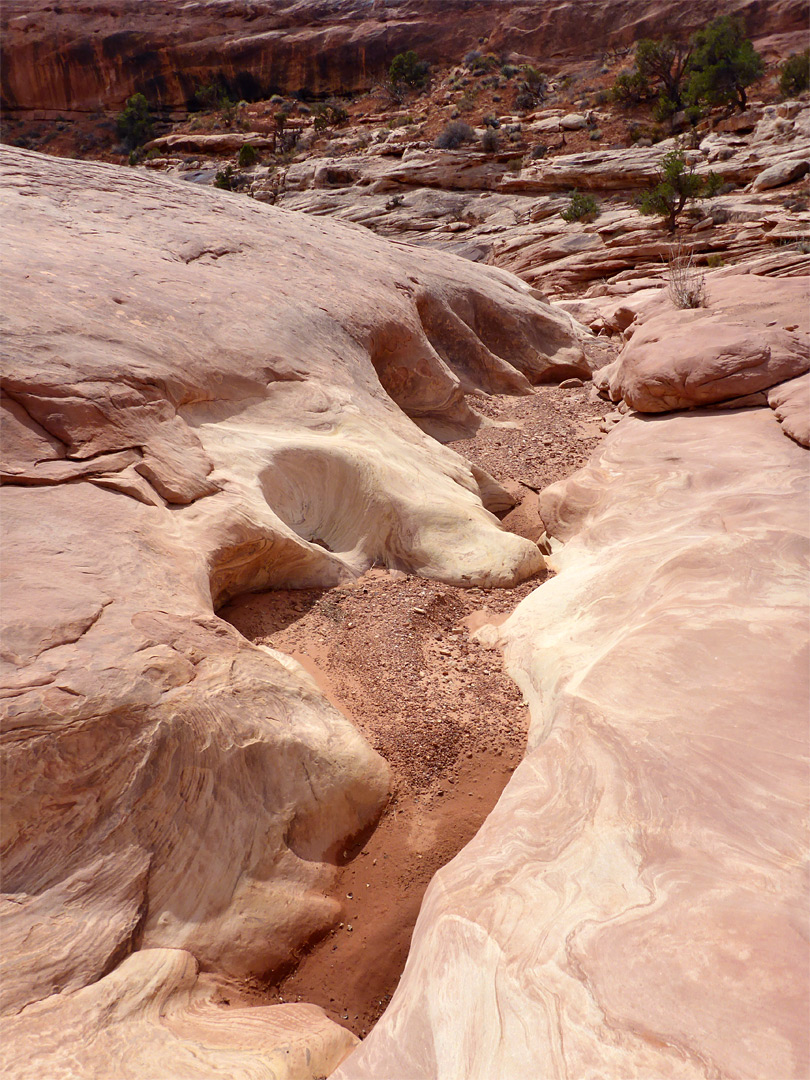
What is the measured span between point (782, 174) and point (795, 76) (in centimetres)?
856

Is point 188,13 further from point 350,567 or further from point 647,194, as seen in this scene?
point 350,567

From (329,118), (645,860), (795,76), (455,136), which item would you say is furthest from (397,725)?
(329,118)

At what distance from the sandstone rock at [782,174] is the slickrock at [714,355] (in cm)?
1292

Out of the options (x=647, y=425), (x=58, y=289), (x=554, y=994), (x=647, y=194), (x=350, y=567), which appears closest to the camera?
(x=554, y=994)

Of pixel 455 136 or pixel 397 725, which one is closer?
pixel 397 725

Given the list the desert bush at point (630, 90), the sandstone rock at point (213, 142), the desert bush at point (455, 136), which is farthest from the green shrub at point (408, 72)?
the desert bush at point (630, 90)

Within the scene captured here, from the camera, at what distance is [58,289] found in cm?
409

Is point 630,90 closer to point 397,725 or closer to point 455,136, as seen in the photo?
point 455,136

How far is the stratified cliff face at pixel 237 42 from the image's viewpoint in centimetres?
3369

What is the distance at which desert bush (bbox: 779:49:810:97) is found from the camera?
22.2 m

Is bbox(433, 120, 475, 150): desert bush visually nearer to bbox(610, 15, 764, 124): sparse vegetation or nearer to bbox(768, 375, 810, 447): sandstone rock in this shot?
bbox(610, 15, 764, 124): sparse vegetation

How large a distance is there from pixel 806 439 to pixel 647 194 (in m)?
15.8

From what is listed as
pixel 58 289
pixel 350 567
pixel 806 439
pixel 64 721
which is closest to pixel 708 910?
pixel 64 721

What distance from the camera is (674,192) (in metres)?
17.1
